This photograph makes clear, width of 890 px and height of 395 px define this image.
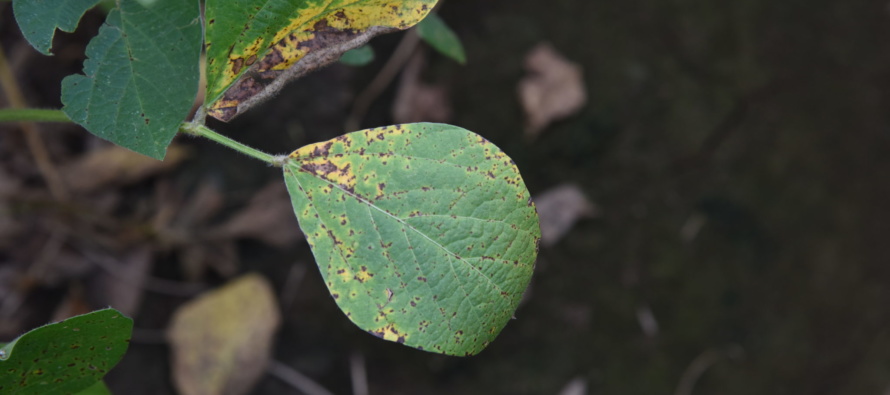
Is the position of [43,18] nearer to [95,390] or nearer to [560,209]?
[95,390]

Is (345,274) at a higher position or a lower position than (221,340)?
higher

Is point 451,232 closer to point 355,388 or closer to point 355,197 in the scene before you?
point 355,197

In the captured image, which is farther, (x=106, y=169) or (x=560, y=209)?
(x=560, y=209)

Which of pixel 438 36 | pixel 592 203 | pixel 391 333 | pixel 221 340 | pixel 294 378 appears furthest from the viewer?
pixel 592 203

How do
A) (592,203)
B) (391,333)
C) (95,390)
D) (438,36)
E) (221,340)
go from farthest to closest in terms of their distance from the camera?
(592,203)
(221,340)
(438,36)
(95,390)
(391,333)

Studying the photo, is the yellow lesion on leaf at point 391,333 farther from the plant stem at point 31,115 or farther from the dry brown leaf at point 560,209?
the dry brown leaf at point 560,209

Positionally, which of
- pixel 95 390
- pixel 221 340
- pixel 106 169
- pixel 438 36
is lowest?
pixel 221 340

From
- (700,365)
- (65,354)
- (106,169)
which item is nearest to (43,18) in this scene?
(65,354)

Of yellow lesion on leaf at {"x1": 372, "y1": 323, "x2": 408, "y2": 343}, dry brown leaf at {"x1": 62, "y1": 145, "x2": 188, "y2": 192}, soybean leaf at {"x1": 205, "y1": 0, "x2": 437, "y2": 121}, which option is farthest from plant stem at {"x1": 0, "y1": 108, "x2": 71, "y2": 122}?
dry brown leaf at {"x1": 62, "y1": 145, "x2": 188, "y2": 192}
